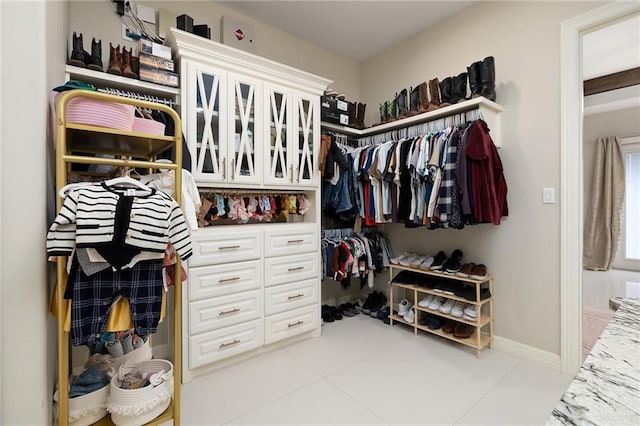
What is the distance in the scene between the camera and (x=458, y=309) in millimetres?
2254

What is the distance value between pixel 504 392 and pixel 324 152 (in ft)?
6.88

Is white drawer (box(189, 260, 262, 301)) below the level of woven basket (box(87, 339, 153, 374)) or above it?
above

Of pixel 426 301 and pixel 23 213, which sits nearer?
pixel 23 213

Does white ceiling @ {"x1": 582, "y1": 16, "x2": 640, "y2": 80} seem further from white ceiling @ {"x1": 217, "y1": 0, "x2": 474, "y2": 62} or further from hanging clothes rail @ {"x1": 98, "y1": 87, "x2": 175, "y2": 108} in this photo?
hanging clothes rail @ {"x1": 98, "y1": 87, "x2": 175, "y2": 108}

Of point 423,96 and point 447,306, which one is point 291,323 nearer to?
point 447,306

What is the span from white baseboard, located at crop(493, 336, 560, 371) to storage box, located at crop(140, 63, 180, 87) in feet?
9.95

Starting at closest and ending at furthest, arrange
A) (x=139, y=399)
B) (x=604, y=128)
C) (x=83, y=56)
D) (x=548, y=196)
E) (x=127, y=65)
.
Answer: (x=139, y=399)
(x=83, y=56)
(x=127, y=65)
(x=548, y=196)
(x=604, y=128)

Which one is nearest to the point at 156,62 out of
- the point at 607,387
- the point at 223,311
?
the point at 223,311

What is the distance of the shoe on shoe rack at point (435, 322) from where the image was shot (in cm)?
238

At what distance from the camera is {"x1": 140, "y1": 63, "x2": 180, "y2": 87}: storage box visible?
1795 millimetres

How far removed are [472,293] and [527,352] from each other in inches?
21.7

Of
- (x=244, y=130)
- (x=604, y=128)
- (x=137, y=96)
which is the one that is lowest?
(x=244, y=130)

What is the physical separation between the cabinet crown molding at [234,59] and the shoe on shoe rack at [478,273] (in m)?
1.96

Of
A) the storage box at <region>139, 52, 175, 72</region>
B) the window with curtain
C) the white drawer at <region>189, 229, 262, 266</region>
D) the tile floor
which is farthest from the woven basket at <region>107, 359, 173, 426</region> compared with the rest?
the window with curtain
